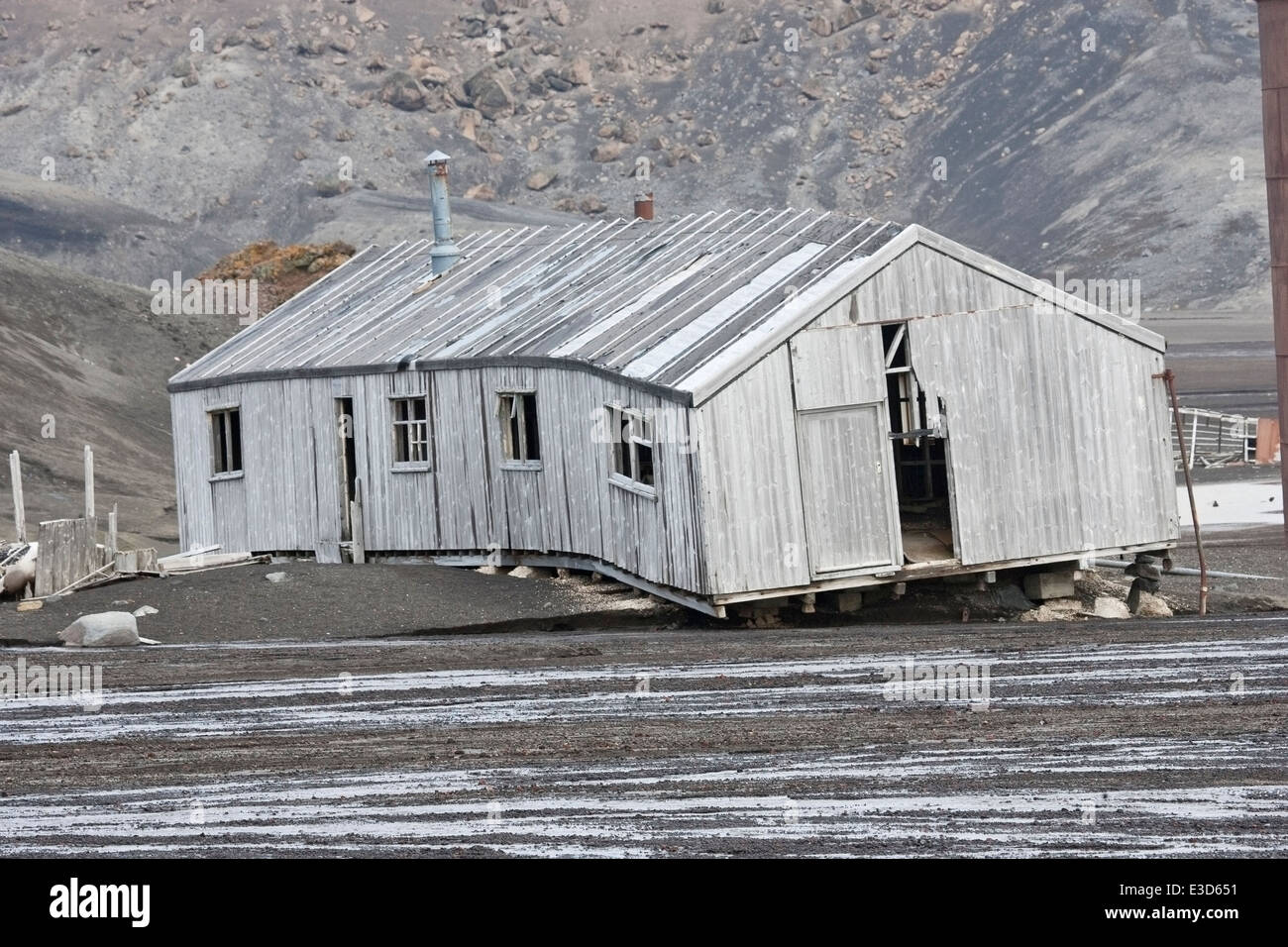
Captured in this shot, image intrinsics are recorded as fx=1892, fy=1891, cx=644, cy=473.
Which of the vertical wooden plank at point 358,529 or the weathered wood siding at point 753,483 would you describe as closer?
the weathered wood siding at point 753,483

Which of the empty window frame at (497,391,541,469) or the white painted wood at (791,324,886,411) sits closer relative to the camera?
the white painted wood at (791,324,886,411)

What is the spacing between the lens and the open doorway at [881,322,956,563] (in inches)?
884

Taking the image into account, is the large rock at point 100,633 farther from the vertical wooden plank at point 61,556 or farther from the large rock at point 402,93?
the large rock at point 402,93

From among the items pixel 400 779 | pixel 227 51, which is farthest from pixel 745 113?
pixel 400 779

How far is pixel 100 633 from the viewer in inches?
843

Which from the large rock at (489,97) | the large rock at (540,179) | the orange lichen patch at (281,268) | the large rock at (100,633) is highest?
the large rock at (489,97)

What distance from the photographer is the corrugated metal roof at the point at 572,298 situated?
23109 millimetres

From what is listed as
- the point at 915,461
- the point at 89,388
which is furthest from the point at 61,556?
the point at 89,388

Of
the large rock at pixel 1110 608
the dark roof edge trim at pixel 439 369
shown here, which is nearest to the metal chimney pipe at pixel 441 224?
the dark roof edge trim at pixel 439 369

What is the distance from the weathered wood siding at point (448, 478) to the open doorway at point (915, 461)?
9.57 ft

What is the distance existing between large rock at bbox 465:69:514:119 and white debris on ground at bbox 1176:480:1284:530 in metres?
64.7

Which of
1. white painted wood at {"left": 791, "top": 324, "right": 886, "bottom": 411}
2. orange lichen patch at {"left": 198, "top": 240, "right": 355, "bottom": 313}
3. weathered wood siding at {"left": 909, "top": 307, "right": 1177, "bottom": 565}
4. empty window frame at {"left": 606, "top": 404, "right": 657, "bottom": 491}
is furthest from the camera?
orange lichen patch at {"left": 198, "top": 240, "right": 355, "bottom": 313}

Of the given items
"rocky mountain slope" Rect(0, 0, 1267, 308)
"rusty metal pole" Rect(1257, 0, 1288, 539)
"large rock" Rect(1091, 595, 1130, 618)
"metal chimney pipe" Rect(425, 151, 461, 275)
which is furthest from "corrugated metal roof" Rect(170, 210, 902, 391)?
"rocky mountain slope" Rect(0, 0, 1267, 308)

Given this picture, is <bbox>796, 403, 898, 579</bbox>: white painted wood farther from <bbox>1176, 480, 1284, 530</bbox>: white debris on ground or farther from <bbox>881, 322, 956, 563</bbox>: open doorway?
<bbox>1176, 480, 1284, 530</bbox>: white debris on ground
